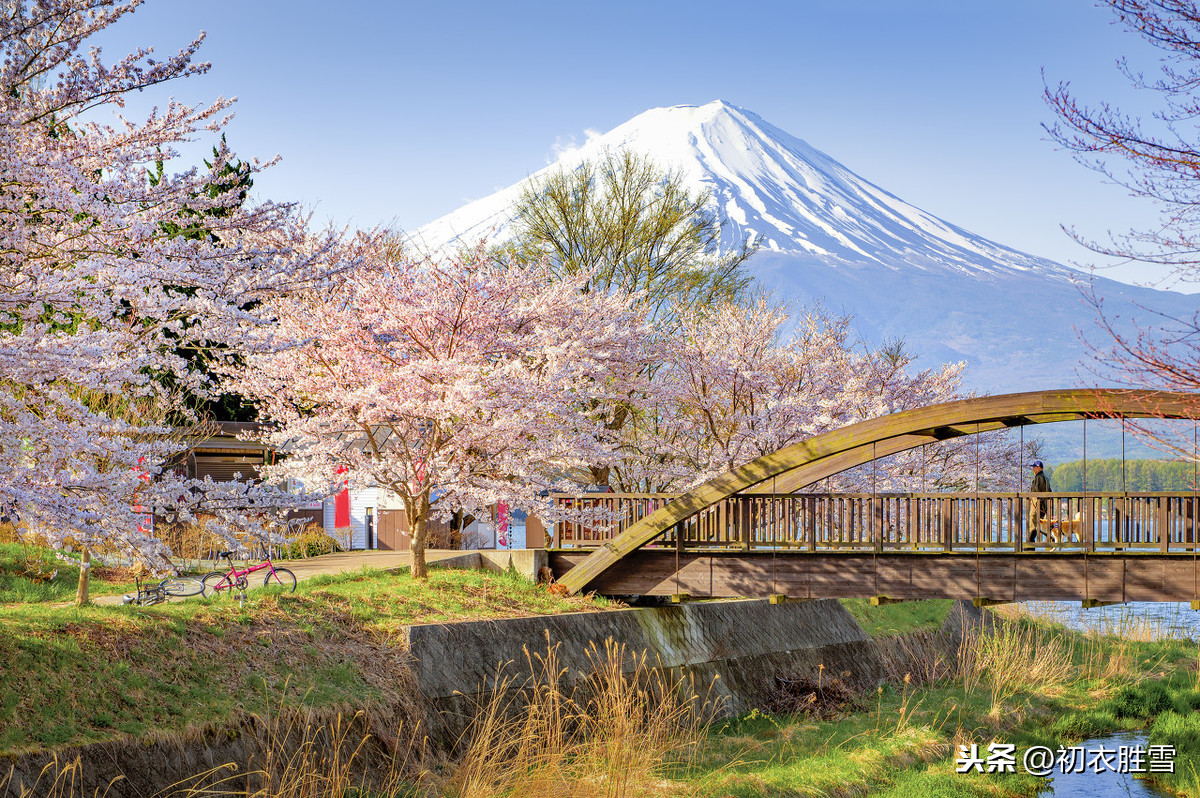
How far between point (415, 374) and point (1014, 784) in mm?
10635

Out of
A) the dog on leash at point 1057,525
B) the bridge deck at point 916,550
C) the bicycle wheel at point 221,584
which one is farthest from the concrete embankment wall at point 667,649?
the dog on leash at point 1057,525

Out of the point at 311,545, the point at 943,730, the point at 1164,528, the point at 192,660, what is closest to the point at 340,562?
the point at 311,545

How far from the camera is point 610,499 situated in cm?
2061

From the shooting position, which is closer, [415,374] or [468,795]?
[468,795]

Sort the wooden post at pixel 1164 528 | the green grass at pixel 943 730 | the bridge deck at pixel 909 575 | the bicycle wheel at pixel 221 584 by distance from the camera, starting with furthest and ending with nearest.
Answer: the bridge deck at pixel 909 575
the wooden post at pixel 1164 528
the bicycle wheel at pixel 221 584
the green grass at pixel 943 730

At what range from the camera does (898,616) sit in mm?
25828

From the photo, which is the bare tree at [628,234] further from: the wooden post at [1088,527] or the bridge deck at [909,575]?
the wooden post at [1088,527]

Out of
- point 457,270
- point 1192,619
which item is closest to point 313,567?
point 457,270

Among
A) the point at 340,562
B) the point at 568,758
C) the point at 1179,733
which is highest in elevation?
the point at 340,562

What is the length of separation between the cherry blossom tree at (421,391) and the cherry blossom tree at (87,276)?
716cm

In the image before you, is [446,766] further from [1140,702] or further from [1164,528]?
[1140,702]

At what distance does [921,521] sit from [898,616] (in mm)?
8793

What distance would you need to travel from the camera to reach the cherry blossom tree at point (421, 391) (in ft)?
54.9

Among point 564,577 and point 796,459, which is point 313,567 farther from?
point 796,459
